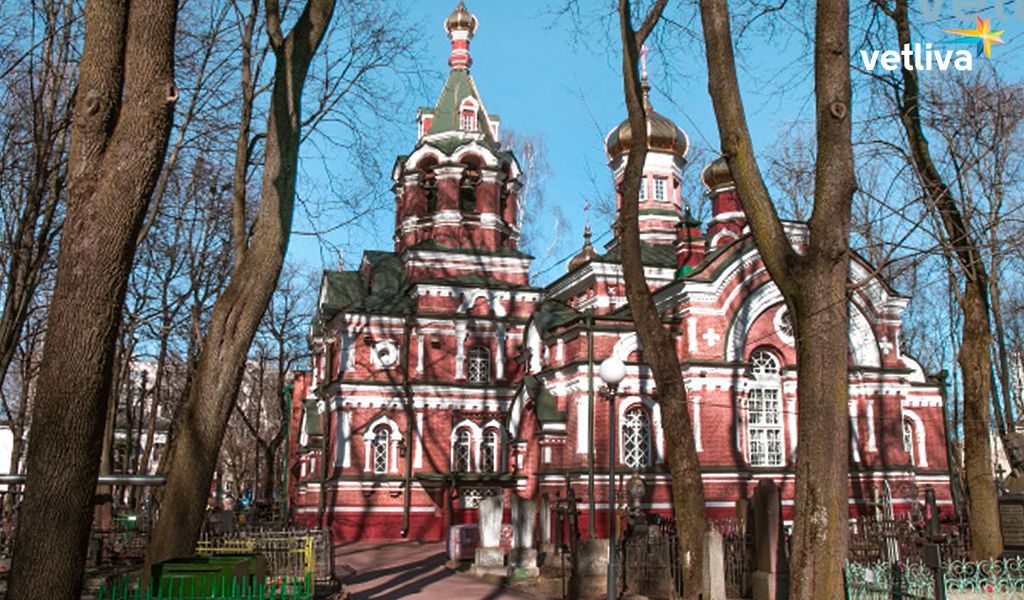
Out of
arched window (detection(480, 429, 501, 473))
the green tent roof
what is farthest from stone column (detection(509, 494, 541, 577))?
the green tent roof

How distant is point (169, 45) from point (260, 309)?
302 cm

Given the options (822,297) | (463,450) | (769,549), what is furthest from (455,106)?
(822,297)

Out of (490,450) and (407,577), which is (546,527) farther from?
(490,450)

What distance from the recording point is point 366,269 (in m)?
32.0

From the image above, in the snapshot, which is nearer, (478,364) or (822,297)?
(822,297)

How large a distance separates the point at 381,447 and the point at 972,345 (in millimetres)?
17931

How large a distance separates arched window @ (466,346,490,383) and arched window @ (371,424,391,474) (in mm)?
3144

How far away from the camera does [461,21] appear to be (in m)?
31.8

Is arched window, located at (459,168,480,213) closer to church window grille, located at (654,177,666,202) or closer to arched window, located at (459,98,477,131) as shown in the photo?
arched window, located at (459,98,477,131)

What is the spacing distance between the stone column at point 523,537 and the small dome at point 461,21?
67.0 feet

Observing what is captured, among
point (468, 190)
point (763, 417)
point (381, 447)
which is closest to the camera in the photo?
point (763, 417)

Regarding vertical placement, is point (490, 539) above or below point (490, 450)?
below

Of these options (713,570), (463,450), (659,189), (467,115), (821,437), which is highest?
(467,115)

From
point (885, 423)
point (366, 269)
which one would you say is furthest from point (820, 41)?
point (366, 269)
